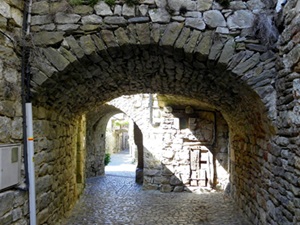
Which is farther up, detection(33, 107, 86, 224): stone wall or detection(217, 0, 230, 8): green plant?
detection(217, 0, 230, 8): green plant

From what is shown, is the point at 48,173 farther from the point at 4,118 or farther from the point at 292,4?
the point at 292,4

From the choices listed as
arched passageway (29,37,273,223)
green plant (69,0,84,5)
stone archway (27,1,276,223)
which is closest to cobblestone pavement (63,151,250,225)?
arched passageway (29,37,273,223)

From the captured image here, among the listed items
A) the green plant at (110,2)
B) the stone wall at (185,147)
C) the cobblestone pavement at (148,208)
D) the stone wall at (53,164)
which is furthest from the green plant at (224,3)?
the stone wall at (185,147)

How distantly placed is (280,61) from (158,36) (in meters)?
1.14

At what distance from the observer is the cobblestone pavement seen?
4.40 metres

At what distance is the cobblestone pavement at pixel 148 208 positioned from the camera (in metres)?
4.40

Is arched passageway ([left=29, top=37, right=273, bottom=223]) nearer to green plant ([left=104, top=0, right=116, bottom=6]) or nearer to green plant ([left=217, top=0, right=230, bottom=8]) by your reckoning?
green plant ([left=104, top=0, right=116, bottom=6])

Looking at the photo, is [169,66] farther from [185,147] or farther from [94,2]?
[185,147]

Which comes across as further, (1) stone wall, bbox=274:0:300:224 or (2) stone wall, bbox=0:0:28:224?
(2) stone wall, bbox=0:0:28:224

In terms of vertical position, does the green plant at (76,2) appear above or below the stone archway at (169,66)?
above

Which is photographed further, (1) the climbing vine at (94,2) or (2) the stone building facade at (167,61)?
(1) the climbing vine at (94,2)

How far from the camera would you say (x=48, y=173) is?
346cm

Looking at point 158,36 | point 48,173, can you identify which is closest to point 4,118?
point 48,173

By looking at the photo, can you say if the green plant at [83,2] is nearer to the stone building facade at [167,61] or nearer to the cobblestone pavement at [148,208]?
the stone building facade at [167,61]
